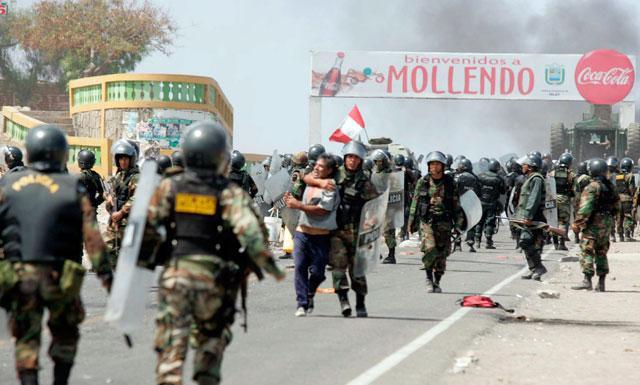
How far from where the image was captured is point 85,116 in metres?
43.5

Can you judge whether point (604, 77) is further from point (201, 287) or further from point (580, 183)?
point (201, 287)

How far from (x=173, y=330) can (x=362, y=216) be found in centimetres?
609

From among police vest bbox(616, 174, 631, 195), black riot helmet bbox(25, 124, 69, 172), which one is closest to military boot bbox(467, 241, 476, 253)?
police vest bbox(616, 174, 631, 195)

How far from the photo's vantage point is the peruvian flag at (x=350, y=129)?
24109mm

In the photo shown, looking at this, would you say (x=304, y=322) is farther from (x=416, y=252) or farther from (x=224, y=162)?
(x=416, y=252)

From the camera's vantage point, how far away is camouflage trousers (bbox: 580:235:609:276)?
17016mm

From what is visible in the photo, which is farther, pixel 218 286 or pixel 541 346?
pixel 541 346

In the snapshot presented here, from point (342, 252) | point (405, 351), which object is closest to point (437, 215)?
point (342, 252)

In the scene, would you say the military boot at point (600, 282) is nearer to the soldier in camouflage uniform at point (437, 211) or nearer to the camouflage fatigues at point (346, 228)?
the soldier in camouflage uniform at point (437, 211)

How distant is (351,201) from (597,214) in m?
5.29

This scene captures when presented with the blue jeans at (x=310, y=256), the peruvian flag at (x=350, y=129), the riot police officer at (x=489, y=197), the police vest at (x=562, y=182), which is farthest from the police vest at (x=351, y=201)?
the riot police officer at (x=489, y=197)

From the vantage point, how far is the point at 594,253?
17.1 m

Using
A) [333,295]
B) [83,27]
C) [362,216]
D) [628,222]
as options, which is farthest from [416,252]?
[83,27]

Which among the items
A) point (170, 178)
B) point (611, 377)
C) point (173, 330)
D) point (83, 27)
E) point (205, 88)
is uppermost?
point (83, 27)
